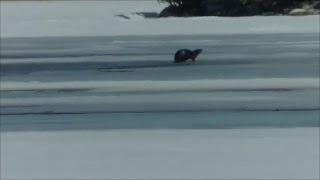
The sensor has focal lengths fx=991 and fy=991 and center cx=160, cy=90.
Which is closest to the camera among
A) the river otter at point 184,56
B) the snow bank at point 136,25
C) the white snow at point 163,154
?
the white snow at point 163,154

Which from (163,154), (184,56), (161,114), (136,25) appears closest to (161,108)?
(161,114)

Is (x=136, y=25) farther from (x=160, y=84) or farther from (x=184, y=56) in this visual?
(x=160, y=84)

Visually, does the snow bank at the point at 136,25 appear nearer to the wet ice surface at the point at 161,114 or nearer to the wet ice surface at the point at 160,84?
the wet ice surface at the point at 160,84

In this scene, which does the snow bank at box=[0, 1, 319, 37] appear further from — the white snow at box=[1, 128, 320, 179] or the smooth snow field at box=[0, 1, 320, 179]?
the white snow at box=[1, 128, 320, 179]

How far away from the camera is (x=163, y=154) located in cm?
691

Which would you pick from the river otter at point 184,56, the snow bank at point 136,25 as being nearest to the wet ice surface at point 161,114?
the river otter at point 184,56

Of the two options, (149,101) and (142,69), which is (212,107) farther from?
(142,69)

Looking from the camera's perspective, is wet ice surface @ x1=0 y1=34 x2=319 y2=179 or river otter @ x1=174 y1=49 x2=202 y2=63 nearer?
wet ice surface @ x1=0 y1=34 x2=319 y2=179

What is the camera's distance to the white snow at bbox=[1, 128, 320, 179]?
6.29 metres

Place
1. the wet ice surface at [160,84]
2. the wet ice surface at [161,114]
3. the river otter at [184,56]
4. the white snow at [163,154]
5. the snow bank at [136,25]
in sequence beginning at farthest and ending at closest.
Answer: the snow bank at [136,25] → the river otter at [184,56] → the wet ice surface at [160,84] → the wet ice surface at [161,114] → the white snow at [163,154]

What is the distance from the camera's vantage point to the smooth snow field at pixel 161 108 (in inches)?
259

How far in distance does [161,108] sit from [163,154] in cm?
293

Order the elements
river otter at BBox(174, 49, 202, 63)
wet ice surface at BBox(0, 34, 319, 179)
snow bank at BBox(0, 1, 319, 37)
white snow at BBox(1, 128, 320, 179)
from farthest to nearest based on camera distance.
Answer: snow bank at BBox(0, 1, 319, 37)
river otter at BBox(174, 49, 202, 63)
wet ice surface at BBox(0, 34, 319, 179)
white snow at BBox(1, 128, 320, 179)

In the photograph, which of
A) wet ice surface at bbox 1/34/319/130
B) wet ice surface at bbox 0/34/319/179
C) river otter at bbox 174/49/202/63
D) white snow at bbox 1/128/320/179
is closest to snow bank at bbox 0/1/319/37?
wet ice surface at bbox 1/34/319/130
